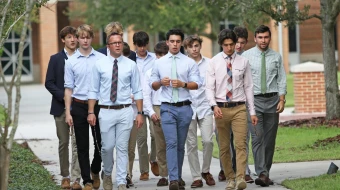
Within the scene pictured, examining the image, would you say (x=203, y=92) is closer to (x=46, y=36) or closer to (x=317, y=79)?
(x=317, y=79)

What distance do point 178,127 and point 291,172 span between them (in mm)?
2097

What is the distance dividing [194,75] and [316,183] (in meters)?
1.97

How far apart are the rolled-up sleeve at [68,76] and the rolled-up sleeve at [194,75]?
4.72ft

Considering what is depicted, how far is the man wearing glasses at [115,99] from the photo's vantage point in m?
11.2

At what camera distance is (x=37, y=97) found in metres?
41.4

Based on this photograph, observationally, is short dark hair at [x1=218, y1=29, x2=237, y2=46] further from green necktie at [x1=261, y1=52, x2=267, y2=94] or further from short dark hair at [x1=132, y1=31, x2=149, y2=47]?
short dark hair at [x1=132, y1=31, x2=149, y2=47]

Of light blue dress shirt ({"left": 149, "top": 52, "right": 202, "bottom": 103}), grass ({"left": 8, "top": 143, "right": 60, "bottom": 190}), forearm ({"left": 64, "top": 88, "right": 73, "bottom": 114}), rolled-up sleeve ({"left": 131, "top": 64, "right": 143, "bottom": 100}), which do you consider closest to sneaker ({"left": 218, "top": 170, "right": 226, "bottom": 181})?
light blue dress shirt ({"left": 149, "top": 52, "right": 202, "bottom": 103})

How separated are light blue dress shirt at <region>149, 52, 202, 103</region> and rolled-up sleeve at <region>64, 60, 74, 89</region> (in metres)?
0.96

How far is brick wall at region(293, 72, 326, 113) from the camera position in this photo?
25109mm

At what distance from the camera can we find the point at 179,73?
39.2ft

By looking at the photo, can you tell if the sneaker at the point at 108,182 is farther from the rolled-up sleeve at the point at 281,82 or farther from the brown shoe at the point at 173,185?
the rolled-up sleeve at the point at 281,82

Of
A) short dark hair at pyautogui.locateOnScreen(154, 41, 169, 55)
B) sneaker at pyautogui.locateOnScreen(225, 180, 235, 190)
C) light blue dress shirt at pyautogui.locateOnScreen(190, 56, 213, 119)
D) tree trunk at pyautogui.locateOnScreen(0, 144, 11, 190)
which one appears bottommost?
sneaker at pyautogui.locateOnScreen(225, 180, 235, 190)

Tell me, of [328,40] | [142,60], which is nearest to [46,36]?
[328,40]

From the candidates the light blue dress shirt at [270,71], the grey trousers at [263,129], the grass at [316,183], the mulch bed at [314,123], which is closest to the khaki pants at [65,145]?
the grey trousers at [263,129]
